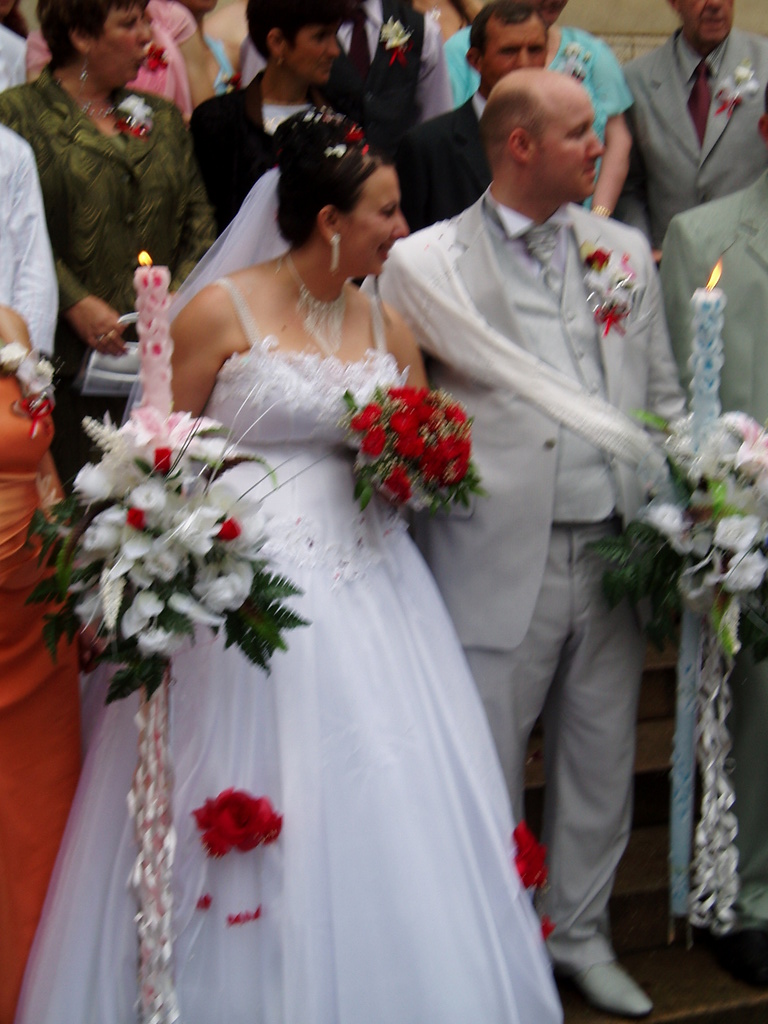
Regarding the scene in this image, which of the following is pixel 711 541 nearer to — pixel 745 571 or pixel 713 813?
pixel 745 571

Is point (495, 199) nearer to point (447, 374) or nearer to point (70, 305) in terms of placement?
point (447, 374)

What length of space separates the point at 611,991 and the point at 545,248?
82.2 inches

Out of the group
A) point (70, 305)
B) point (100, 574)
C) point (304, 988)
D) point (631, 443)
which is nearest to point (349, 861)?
point (304, 988)

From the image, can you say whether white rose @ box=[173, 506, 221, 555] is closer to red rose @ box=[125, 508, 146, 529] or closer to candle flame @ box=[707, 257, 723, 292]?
red rose @ box=[125, 508, 146, 529]

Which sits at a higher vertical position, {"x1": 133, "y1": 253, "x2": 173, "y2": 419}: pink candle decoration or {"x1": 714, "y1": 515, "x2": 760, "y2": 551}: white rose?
{"x1": 133, "y1": 253, "x2": 173, "y2": 419}: pink candle decoration

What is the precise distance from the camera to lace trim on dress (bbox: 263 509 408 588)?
10.5 feet

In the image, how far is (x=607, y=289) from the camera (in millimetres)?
3674

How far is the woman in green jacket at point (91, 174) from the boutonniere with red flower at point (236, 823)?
5.66ft

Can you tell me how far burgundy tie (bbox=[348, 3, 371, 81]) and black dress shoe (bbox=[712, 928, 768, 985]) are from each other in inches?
134

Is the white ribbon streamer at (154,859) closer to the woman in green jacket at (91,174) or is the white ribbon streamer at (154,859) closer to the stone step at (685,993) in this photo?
the stone step at (685,993)

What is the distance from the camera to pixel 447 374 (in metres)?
3.68

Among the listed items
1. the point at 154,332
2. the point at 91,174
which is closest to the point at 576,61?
the point at 91,174

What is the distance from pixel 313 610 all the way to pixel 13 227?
1639mm

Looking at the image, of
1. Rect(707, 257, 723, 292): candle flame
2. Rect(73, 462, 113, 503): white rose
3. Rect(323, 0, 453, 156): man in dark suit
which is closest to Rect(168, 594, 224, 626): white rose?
Rect(73, 462, 113, 503): white rose
